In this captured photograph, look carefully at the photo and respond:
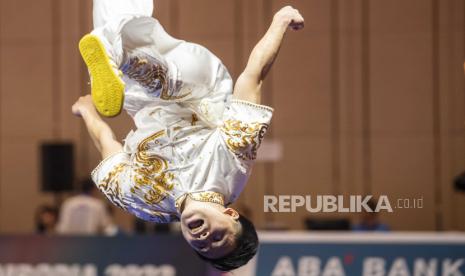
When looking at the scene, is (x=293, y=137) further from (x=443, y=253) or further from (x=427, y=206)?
(x=427, y=206)

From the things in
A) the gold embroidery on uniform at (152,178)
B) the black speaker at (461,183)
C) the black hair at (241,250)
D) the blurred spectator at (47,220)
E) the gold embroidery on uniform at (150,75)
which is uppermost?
the gold embroidery on uniform at (150,75)

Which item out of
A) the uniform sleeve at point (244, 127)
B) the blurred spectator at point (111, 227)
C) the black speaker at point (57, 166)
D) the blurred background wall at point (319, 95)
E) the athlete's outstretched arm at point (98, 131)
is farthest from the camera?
the black speaker at point (57, 166)

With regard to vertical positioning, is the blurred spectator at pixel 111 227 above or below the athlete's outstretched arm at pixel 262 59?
below

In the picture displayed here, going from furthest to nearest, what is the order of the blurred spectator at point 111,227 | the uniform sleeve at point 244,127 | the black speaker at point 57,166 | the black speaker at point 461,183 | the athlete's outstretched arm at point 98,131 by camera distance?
1. the black speaker at point 57,166
2. the blurred spectator at point 111,227
3. the black speaker at point 461,183
4. the athlete's outstretched arm at point 98,131
5. the uniform sleeve at point 244,127

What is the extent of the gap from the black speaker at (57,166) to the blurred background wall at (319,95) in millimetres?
226

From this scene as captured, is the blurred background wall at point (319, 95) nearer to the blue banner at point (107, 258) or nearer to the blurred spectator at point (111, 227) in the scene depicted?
the blurred spectator at point (111, 227)

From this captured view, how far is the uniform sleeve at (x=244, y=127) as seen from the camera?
2998mm

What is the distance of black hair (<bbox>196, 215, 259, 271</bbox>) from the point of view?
2979mm

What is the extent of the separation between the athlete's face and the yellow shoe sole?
1.30 feet

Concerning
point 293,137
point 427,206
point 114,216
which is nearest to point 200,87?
point 427,206

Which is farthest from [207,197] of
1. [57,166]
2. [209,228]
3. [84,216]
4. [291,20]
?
[57,166]

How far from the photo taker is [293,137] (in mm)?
6789

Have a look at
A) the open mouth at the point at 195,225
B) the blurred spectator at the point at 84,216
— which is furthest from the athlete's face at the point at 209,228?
the blurred spectator at the point at 84,216

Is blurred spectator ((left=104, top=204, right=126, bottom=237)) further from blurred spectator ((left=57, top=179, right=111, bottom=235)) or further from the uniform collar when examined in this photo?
the uniform collar
